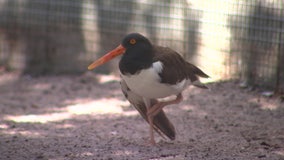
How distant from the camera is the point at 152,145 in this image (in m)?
6.68

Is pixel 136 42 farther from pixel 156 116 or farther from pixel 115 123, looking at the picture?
pixel 115 123

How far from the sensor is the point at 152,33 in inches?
382

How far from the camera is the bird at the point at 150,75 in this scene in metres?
6.24

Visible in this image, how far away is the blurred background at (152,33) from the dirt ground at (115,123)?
0.98 ft

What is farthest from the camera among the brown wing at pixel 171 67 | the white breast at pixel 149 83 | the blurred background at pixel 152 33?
the blurred background at pixel 152 33

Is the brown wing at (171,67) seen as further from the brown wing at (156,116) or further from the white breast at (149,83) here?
the brown wing at (156,116)

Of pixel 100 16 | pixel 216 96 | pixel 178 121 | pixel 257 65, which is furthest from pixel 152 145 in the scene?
pixel 100 16

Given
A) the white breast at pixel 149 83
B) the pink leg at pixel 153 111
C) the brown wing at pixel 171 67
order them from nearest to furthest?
the white breast at pixel 149 83 → the brown wing at pixel 171 67 → the pink leg at pixel 153 111

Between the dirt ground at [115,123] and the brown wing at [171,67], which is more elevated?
the brown wing at [171,67]

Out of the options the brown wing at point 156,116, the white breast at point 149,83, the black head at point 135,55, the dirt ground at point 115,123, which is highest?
the black head at point 135,55

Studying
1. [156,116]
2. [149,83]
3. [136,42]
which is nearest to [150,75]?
[149,83]

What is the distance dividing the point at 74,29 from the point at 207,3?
245cm

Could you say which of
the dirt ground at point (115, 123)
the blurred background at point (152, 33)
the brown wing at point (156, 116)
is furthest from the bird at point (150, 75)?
the blurred background at point (152, 33)

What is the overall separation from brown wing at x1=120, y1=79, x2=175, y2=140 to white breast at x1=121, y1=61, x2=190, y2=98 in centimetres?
47
